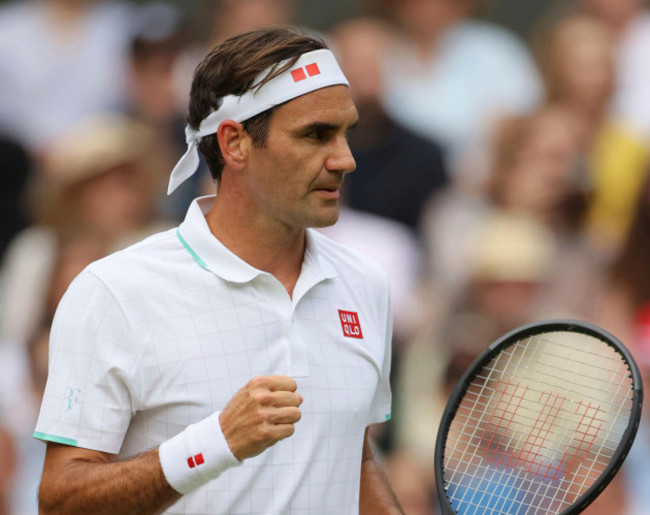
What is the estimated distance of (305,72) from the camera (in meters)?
2.99

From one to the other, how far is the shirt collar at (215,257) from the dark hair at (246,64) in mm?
216

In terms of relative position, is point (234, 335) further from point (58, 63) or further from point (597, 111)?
point (58, 63)

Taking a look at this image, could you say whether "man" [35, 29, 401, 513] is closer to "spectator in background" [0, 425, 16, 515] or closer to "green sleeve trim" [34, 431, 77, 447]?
"green sleeve trim" [34, 431, 77, 447]

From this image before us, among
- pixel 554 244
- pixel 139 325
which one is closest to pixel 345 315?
pixel 139 325

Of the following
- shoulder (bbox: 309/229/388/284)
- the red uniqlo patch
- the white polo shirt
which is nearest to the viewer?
the white polo shirt

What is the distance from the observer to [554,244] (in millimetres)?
6121

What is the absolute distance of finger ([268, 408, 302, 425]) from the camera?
8.25 feet

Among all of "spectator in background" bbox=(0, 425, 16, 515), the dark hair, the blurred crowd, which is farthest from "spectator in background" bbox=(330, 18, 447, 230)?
the dark hair

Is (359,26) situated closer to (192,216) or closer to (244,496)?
(192,216)

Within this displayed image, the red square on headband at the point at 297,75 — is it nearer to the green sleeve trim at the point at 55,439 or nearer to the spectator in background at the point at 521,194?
the green sleeve trim at the point at 55,439

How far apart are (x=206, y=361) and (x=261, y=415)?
369 mm

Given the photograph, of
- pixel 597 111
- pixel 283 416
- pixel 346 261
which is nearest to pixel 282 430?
pixel 283 416

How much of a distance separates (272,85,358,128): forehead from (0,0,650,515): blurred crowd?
279 cm

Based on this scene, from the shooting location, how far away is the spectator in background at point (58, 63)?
22.4ft
